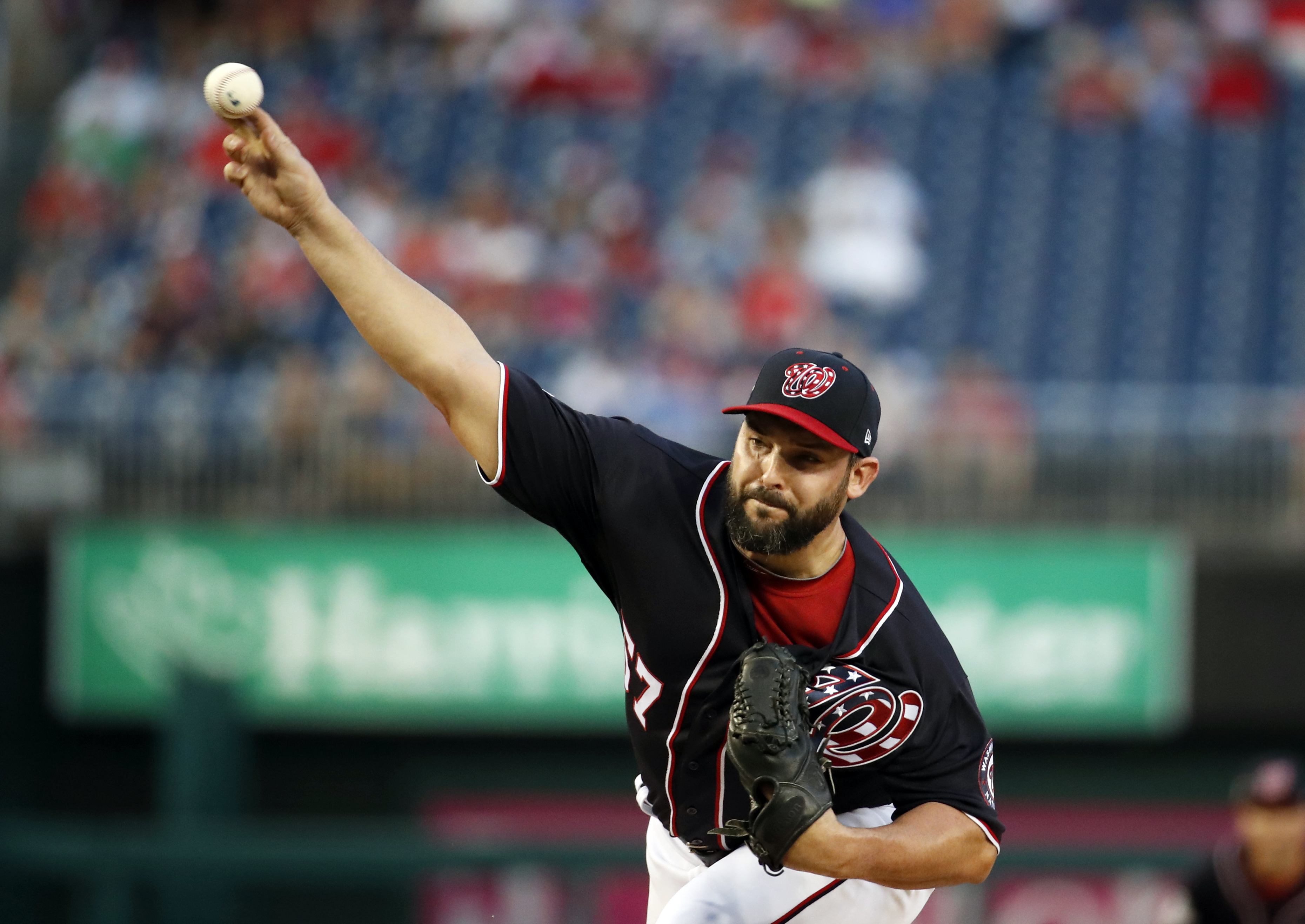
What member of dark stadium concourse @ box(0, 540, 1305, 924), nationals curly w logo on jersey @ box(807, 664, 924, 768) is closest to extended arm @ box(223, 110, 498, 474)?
nationals curly w logo on jersey @ box(807, 664, 924, 768)

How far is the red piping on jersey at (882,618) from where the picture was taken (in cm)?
314

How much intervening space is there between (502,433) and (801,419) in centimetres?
52

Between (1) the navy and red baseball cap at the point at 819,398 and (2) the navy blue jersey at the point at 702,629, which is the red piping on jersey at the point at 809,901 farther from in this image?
(1) the navy and red baseball cap at the point at 819,398

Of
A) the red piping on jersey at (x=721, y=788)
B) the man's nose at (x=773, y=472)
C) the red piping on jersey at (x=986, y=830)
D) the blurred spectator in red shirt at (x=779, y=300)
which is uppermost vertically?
the blurred spectator in red shirt at (x=779, y=300)

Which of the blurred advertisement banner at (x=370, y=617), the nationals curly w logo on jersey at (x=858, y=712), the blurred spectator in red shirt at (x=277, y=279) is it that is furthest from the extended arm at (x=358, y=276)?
the blurred spectator in red shirt at (x=277, y=279)

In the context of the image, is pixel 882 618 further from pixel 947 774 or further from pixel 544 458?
pixel 544 458

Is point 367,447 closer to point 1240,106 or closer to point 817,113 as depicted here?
point 817,113

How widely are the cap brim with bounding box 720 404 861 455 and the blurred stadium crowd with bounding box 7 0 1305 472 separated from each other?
Answer: 5952 mm

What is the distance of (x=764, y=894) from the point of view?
329 centimetres

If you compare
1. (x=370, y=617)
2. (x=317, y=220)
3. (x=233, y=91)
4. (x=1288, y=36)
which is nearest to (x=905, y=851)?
(x=317, y=220)

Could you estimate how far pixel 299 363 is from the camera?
9797 millimetres

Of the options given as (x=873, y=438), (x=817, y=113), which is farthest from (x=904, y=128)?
(x=873, y=438)

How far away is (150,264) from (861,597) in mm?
8608

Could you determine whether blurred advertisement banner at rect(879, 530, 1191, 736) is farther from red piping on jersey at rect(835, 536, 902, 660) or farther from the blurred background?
red piping on jersey at rect(835, 536, 902, 660)
